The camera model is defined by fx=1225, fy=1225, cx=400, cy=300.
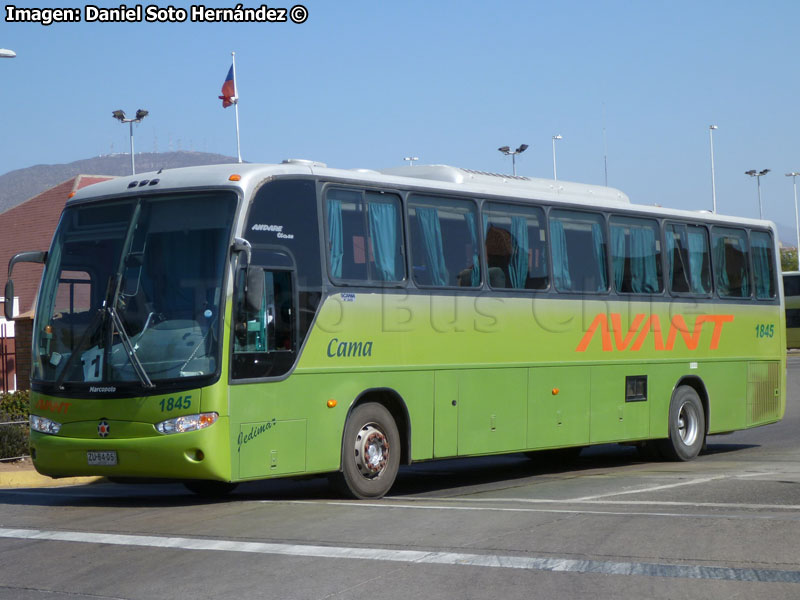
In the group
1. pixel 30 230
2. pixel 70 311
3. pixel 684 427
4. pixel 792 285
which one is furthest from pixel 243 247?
pixel 792 285

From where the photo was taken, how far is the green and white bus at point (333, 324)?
11.7 m

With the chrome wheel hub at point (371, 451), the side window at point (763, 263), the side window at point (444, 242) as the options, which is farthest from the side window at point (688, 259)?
the chrome wheel hub at point (371, 451)

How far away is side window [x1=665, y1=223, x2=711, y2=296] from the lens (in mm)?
18359

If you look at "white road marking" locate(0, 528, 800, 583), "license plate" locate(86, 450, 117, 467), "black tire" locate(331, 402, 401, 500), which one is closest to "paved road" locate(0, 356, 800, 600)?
"white road marking" locate(0, 528, 800, 583)

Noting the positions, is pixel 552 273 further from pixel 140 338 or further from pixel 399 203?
pixel 140 338

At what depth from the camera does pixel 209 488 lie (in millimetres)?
13984

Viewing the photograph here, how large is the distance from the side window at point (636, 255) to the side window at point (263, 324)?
6.37m

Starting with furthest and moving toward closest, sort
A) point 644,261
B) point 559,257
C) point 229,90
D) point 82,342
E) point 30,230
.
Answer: point 30,230 < point 229,90 < point 644,261 < point 559,257 < point 82,342

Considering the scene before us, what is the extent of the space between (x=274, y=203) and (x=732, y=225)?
10.1m

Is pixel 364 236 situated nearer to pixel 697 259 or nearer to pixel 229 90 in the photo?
pixel 697 259

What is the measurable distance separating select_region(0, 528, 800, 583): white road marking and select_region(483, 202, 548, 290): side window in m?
6.26

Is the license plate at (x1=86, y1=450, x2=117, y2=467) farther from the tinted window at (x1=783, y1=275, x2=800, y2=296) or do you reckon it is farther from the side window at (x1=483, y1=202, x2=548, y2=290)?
the tinted window at (x1=783, y1=275, x2=800, y2=296)

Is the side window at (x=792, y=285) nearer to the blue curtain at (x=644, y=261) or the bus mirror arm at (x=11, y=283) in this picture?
the blue curtain at (x=644, y=261)

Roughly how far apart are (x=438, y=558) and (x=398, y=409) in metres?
4.98
